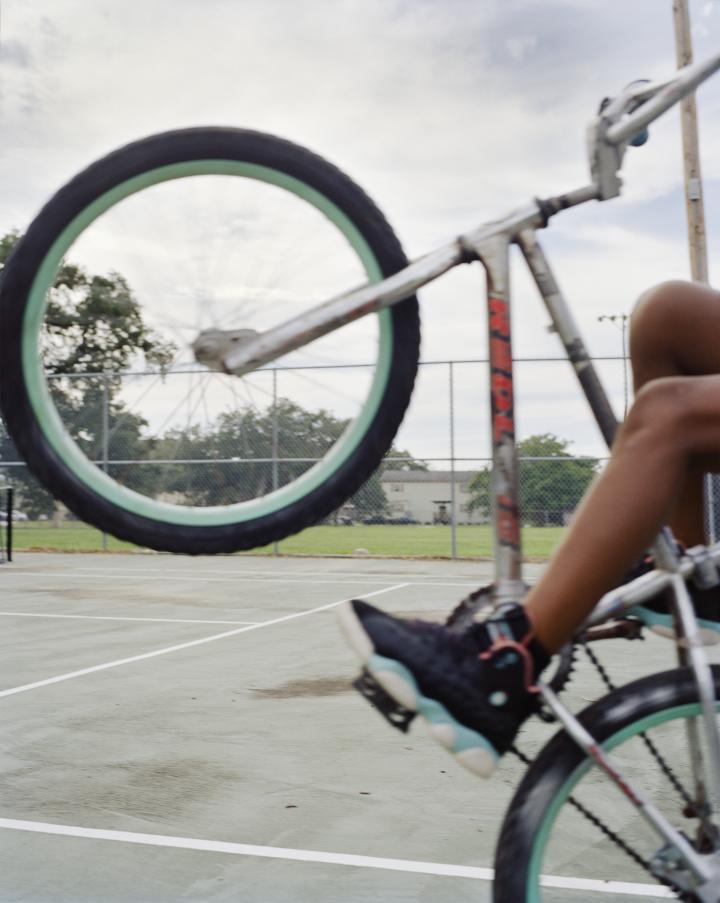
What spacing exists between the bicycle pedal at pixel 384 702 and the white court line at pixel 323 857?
136 cm

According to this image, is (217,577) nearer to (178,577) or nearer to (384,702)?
(178,577)

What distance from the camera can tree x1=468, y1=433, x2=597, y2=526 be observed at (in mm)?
14062

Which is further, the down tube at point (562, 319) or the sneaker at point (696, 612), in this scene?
the sneaker at point (696, 612)

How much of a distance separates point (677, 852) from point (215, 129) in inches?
52.7

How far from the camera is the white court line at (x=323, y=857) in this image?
2.67 m

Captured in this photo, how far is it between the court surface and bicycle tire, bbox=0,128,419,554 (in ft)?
4.75

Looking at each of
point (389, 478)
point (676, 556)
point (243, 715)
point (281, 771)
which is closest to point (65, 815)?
point (281, 771)

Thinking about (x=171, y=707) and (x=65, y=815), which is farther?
(x=171, y=707)

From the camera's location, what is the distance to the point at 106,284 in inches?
65.6

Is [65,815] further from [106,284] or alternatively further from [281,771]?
[106,284]

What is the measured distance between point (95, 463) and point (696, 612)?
103 centimetres

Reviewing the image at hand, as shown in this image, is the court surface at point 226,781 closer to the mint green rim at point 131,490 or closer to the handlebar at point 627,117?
the mint green rim at point 131,490

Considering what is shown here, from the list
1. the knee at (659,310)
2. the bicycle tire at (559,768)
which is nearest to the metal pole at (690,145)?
the knee at (659,310)

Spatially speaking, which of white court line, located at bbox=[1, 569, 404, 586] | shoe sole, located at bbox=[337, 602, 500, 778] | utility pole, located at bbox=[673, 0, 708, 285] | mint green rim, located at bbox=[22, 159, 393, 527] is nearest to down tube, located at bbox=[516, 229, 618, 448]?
mint green rim, located at bbox=[22, 159, 393, 527]
